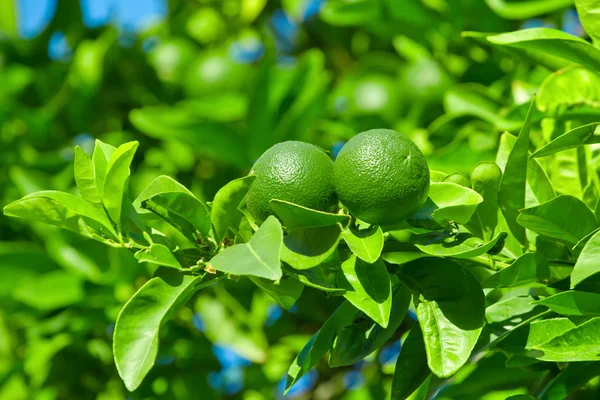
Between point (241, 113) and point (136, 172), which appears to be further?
point (136, 172)

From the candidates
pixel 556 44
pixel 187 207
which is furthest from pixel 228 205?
pixel 556 44

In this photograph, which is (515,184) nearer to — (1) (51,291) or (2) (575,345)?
(2) (575,345)

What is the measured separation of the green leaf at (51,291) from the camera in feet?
6.14

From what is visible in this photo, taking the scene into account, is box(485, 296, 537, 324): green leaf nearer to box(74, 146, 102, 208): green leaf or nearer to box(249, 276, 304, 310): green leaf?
box(249, 276, 304, 310): green leaf

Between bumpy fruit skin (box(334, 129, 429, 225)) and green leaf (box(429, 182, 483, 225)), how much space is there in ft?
0.11

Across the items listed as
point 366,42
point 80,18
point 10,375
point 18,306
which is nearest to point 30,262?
point 18,306

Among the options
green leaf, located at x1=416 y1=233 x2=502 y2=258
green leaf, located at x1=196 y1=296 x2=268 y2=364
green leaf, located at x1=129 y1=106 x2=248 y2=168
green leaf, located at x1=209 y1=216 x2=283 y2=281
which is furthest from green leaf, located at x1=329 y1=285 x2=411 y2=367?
green leaf, located at x1=196 y1=296 x2=268 y2=364

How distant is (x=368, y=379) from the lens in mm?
1935

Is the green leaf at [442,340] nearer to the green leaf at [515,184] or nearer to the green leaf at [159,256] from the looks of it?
the green leaf at [515,184]

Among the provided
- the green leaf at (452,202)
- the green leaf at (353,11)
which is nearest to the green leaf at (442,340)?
the green leaf at (452,202)

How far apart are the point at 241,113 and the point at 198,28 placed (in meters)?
0.58

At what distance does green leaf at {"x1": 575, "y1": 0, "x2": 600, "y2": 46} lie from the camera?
3.64 feet

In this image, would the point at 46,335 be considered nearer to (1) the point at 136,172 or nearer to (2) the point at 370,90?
(1) the point at 136,172

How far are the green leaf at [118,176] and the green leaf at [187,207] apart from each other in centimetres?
5
